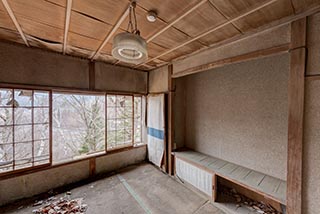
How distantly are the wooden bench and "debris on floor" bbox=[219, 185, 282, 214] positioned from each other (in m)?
0.45

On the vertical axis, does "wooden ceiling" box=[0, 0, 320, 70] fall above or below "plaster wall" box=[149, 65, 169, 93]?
above

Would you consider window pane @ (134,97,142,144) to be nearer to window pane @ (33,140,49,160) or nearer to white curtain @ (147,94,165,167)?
white curtain @ (147,94,165,167)

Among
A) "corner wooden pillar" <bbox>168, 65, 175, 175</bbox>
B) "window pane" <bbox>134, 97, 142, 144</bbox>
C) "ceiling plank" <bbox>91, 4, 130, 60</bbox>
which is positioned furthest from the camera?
"window pane" <bbox>134, 97, 142, 144</bbox>

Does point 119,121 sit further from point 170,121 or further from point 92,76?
point 170,121

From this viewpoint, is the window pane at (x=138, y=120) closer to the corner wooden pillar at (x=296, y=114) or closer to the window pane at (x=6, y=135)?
the window pane at (x=6, y=135)

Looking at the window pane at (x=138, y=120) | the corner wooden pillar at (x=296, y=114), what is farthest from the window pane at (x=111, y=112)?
the corner wooden pillar at (x=296, y=114)

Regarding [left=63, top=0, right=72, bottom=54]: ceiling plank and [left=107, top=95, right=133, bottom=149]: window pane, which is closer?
[left=63, top=0, right=72, bottom=54]: ceiling plank

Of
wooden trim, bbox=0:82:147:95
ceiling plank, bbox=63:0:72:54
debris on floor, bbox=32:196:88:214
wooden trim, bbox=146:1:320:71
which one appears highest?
ceiling plank, bbox=63:0:72:54

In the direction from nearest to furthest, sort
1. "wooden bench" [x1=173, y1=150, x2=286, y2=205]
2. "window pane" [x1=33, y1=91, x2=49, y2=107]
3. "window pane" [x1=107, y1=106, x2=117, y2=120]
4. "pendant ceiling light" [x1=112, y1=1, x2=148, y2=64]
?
1. "pendant ceiling light" [x1=112, y1=1, x2=148, y2=64]
2. "wooden bench" [x1=173, y1=150, x2=286, y2=205]
3. "window pane" [x1=33, y1=91, x2=49, y2=107]
4. "window pane" [x1=107, y1=106, x2=117, y2=120]

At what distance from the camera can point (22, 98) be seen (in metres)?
2.64

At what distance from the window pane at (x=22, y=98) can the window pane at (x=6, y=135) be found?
447mm

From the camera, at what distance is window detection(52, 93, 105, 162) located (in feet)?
14.7

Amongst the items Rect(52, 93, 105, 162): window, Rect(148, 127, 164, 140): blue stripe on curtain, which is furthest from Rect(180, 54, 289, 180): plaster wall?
Rect(52, 93, 105, 162): window

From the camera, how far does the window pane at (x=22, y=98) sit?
2.58 m
